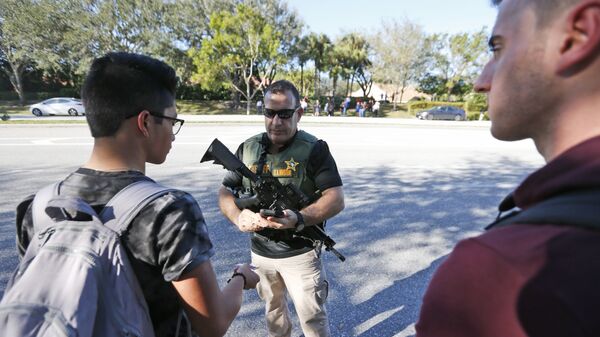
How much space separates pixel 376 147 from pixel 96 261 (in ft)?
31.8

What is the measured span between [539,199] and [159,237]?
3.33 feet

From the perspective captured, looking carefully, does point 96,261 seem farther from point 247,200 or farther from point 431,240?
point 431,240

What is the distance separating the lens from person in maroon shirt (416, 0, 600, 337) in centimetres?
51

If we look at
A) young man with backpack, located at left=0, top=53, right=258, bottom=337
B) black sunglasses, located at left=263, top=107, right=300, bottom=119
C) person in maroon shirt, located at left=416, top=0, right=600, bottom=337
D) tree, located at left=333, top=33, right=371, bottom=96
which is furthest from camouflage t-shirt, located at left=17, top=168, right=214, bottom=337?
tree, located at left=333, top=33, right=371, bottom=96

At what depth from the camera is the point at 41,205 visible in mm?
1180

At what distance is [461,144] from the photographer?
11.3 meters

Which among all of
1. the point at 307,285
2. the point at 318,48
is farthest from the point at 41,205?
the point at 318,48

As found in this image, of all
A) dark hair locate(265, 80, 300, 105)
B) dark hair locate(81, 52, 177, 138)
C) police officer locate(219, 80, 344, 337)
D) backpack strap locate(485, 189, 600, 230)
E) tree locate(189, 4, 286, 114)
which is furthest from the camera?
tree locate(189, 4, 286, 114)

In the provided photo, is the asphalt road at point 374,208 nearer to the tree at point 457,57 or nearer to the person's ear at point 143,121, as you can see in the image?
the person's ear at point 143,121

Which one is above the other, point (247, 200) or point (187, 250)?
point (187, 250)

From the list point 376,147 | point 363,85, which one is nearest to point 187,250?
point 376,147

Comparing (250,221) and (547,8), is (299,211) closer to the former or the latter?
(250,221)

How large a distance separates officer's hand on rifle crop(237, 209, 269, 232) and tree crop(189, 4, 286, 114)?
26.3m

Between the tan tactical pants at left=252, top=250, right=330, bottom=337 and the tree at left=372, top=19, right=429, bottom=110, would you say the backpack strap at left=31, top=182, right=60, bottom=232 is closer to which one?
the tan tactical pants at left=252, top=250, right=330, bottom=337
